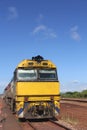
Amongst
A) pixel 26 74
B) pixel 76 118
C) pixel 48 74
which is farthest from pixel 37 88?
pixel 76 118

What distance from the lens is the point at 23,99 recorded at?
66.8 ft

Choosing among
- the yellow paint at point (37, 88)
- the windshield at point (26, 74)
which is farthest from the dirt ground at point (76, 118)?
the windshield at point (26, 74)

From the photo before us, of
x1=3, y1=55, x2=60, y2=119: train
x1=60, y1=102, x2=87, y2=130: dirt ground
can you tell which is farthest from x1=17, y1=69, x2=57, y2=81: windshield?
x1=60, y1=102, x2=87, y2=130: dirt ground

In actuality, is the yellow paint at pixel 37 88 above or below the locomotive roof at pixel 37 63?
below

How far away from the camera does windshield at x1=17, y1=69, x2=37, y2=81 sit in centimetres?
2075

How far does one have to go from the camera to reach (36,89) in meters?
20.6

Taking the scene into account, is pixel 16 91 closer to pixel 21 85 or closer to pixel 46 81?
pixel 21 85

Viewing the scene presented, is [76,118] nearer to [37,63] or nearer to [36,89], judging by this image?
[36,89]

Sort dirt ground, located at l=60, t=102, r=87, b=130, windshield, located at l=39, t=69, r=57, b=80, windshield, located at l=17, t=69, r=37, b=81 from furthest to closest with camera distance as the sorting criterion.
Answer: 1. windshield, located at l=39, t=69, r=57, b=80
2. windshield, located at l=17, t=69, r=37, b=81
3. dirt ground, located at l=60, t=102, r=87, b=130

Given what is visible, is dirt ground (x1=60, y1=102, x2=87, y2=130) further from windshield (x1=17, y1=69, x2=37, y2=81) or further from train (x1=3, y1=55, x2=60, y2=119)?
windshield (x1=17, y1=69, x2=37, y2=81)

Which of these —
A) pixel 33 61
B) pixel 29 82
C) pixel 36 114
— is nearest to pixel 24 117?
pixel 36 114

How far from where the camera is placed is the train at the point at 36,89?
20391 millimetres

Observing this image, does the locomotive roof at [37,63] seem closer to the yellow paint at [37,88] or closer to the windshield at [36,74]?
the windshield at [36,74]

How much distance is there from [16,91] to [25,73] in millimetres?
1235
